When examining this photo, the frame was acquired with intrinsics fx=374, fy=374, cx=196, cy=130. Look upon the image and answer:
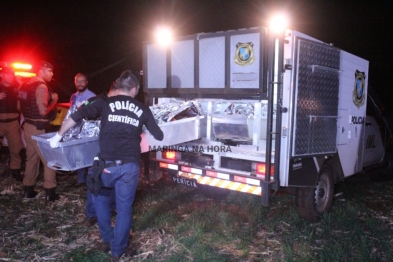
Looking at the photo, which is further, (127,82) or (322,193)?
(322,193)

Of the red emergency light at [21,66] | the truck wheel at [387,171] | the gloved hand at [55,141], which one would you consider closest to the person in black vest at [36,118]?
the gloved hand at [55,141]

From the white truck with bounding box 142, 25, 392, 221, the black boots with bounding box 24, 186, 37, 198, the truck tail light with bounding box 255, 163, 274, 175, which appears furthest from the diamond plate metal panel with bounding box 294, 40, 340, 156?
the black boots with bounding box 24, 186, 37, 198

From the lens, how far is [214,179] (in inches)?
193

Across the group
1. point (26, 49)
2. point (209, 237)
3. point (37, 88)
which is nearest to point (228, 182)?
point (209, 237)

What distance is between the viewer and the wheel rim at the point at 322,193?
511 centimetres

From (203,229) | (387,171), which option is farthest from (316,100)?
(387,171)

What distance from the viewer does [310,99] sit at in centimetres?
467

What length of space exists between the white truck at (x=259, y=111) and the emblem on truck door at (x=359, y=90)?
0.28 feet

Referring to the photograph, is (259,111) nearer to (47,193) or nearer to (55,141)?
(55,141)

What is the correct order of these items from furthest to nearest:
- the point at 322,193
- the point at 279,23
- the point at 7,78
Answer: the point at 7,78, the point at 322,193, the point at 279,23

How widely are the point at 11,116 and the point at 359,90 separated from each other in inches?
236

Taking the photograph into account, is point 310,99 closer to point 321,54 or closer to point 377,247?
point 321,54

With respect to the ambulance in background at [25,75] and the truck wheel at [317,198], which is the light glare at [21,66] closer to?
the ambulance in background at [25,75]

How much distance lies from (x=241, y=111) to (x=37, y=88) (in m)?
3.04
